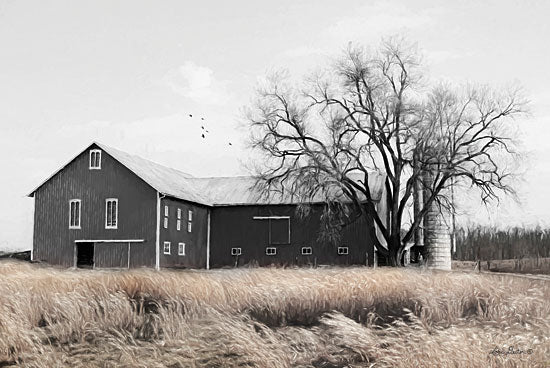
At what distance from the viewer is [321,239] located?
41.9 metres

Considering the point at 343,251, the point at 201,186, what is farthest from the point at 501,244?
the point at 201,186

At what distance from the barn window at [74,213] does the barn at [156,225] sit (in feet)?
0.19

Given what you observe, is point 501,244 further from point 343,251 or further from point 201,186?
point 201,186

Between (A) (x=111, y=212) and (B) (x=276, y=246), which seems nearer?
(A) (x=111, y=212)

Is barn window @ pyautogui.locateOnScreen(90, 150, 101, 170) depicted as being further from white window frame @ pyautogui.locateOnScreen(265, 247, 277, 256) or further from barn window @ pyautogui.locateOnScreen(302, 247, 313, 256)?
barn window @ pyautogui.locateOnScreen(302, 247, 313, 256)

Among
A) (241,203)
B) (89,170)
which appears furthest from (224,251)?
(89,170)

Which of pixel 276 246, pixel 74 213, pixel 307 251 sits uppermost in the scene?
pixel 74 213

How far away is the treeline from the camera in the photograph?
51109 mm

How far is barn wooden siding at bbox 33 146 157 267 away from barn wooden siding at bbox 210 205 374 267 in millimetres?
6233

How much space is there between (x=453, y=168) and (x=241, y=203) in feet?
44.5

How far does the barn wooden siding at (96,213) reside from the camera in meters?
39.5

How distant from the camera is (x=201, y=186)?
48031mm

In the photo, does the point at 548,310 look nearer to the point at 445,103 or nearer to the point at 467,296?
the point at 467,296

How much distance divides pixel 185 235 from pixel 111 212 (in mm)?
4650
